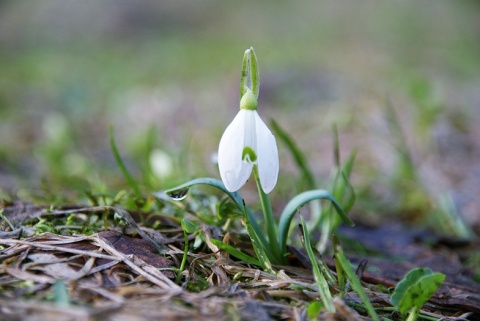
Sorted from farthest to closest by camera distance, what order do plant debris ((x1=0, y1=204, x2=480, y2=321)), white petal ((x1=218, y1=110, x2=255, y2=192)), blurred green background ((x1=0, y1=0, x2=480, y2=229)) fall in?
blurred green background ((x1=0, y1=0, x2=480, y2=229))
white petal ((x1=218, y1=110, x2=255, y2=192))
plant debris ((x1=0, y1=204, x2=480, y2=321))

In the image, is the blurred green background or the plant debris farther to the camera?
the blurred green background

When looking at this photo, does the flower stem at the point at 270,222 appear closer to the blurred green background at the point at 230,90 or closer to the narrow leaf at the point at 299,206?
the narrow leaf at the point at 299,206

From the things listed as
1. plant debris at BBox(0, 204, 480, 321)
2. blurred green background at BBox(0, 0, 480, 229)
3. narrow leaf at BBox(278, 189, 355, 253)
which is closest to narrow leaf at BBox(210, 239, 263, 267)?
plant debris at BBox(0, 204, 480, 321)

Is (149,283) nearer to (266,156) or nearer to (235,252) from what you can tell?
(235,252)

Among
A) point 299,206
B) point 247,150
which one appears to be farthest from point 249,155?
point 299,206

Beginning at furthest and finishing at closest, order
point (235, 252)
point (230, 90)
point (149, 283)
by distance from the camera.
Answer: point (230, 90), point (235, 252), point (149, 283)

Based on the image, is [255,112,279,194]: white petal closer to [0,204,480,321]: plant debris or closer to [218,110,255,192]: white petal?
[218,110,255,192]: white petal

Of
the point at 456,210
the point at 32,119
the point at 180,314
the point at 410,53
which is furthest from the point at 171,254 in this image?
the point at 410,53
